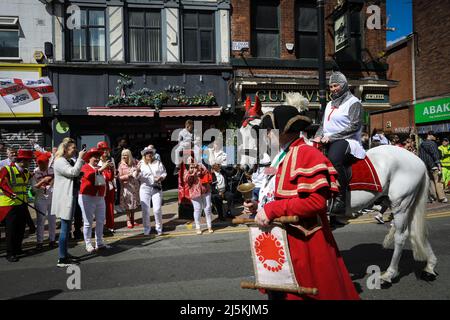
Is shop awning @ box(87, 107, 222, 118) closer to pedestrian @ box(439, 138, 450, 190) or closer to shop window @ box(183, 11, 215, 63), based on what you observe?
shop window @ box(183, 11, 215, 63)

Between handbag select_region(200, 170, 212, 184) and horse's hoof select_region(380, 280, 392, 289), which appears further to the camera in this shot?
handbag select_region(200, 170, 212, 184)

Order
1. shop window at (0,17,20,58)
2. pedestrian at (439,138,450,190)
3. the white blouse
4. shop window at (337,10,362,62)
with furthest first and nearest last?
shop window at (337,10,362,62), shop window at (0,17,20,58), pedestrian at (439,138,450,190), the white blouse

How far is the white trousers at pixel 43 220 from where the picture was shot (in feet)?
24.8

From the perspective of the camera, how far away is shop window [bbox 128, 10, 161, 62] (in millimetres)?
14883

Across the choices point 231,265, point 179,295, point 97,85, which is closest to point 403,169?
point 231,265

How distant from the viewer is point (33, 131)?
14.1m

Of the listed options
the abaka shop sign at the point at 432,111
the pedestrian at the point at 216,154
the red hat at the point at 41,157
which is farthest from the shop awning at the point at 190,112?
the abaka shop sign at the point at 432,111

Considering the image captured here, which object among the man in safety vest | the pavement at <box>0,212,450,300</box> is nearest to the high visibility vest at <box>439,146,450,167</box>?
the pavement at <box>0,212,450,300</box>

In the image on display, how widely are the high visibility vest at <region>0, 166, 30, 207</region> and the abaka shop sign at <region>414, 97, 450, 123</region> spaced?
22372mm

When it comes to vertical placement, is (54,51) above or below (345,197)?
above

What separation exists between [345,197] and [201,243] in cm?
360

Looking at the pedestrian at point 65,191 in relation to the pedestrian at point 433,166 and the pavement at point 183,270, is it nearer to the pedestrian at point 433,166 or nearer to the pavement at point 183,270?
the pavement at point 183,270
